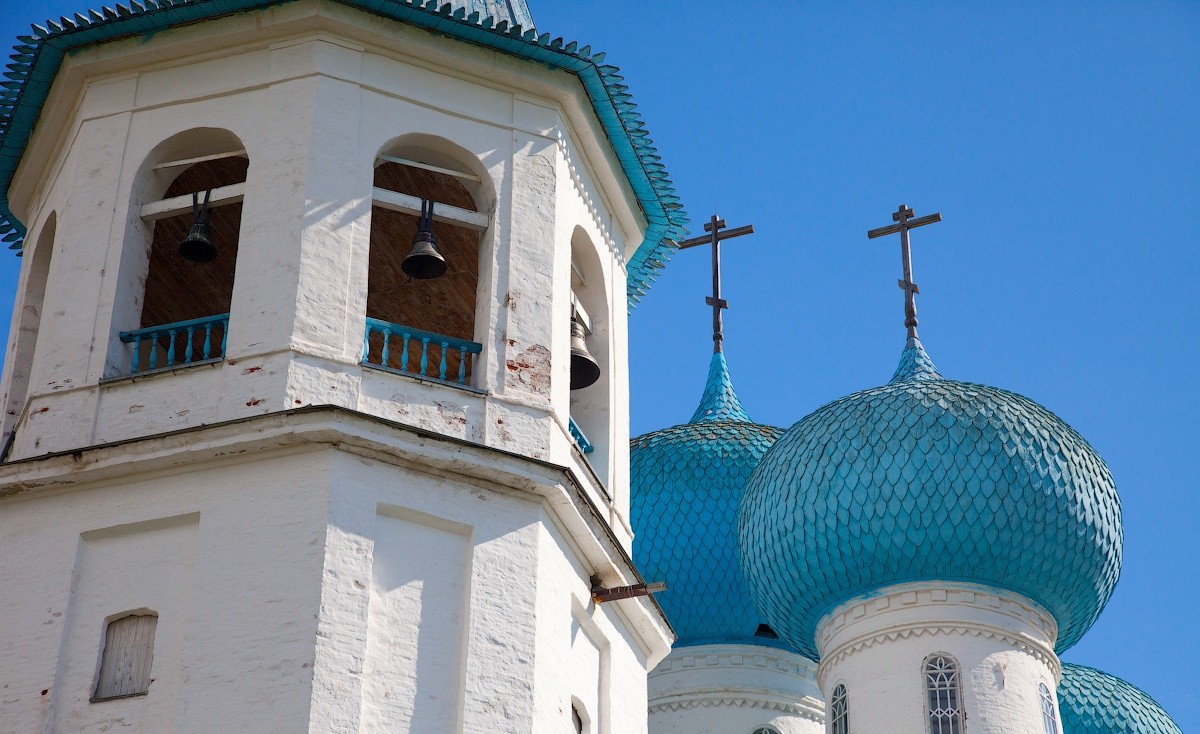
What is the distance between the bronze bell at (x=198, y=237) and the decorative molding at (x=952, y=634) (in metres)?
6.82

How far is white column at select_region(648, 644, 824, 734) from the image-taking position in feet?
61.3

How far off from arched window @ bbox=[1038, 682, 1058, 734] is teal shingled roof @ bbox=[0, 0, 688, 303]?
5.69m

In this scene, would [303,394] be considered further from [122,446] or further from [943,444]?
[943,444]

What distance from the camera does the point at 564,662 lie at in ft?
35.6

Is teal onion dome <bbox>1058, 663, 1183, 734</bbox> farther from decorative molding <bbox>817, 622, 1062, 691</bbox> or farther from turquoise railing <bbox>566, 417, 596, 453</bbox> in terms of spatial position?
turquoise railing <bbox>566, 417, 596, 453</bbox>

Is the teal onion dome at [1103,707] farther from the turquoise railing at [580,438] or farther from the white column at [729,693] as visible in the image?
the turquoise railing at [580,438]

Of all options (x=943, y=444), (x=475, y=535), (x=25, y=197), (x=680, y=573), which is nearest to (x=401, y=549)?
(x=475, y=535)

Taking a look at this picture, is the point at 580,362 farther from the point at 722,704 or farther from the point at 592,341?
the point at 722,704

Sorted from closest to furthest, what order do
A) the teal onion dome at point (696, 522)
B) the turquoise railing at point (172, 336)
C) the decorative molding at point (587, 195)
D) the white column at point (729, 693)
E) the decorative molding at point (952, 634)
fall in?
the turquoise railing at point (172, 336) → the decorative molding at point (587, 195) → the decorative molding at point (952, 634) → the white column at point (729, 693) → the teal onion dome at point (696, 522)

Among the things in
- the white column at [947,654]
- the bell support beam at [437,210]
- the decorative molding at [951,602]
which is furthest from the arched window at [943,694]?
the bell support beam at [437,210]

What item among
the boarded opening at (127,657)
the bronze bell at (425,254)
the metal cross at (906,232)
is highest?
the metal cross at (906,232)

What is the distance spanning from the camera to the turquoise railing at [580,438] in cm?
1202

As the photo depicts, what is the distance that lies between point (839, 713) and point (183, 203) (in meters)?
7.23

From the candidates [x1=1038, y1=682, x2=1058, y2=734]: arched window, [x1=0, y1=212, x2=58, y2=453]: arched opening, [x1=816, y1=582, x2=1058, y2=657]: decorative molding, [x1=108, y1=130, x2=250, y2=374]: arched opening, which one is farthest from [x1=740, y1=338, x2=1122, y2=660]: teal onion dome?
[x1=0, y1=212, x2=58, y2=453]: arched opening
